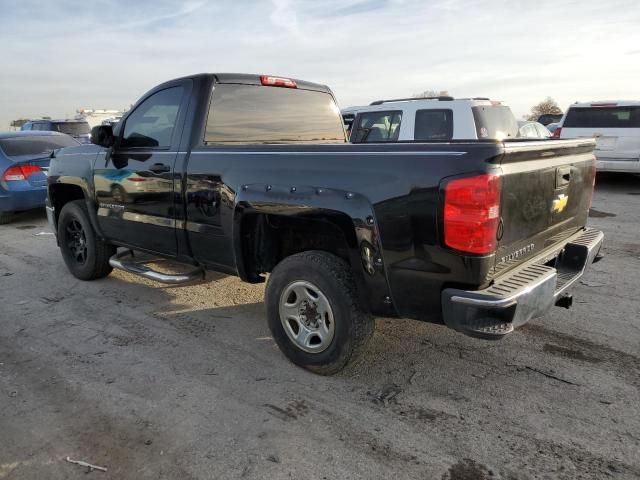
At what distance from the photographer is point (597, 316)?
4141mm

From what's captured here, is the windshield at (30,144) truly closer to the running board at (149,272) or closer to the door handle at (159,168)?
the running board at (149,272)

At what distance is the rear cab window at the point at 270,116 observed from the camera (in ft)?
13.0

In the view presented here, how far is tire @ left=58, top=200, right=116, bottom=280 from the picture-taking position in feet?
16.7

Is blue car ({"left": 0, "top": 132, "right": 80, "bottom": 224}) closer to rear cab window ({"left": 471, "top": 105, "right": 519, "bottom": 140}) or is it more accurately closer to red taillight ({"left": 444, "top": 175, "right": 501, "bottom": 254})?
rear cab window ({"left": 471, "top": 105, "right": 519, "bottom": 140})

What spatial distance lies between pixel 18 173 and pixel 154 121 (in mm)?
5377

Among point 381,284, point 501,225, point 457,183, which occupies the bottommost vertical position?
point 381,284

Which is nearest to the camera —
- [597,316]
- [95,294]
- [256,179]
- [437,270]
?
[437,270]

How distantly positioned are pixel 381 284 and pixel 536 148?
1.13m

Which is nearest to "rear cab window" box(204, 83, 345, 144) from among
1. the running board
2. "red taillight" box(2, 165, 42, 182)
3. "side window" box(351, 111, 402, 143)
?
the running board

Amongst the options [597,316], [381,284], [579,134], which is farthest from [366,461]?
[579,134]

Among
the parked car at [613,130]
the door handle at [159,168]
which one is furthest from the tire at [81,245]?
the parked car at [613,130]

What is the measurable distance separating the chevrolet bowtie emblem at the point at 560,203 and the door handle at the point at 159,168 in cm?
279

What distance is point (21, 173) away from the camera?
8.31 metres

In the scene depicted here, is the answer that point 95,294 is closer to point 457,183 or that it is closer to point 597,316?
point 457,183
